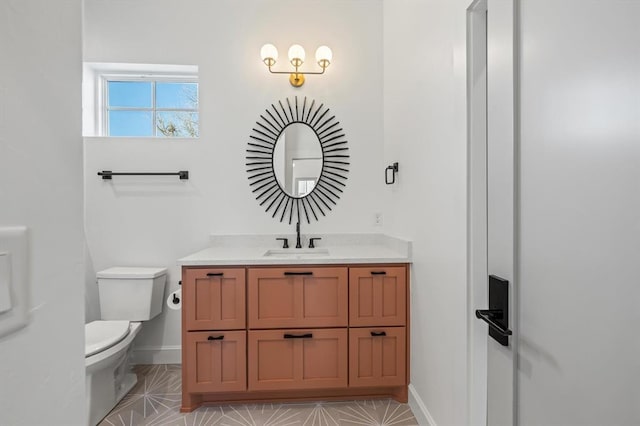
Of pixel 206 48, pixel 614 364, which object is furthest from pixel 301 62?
pixel 614 364

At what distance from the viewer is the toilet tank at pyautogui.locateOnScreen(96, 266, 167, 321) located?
2.21 metres

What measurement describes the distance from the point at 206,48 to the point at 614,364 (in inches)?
112

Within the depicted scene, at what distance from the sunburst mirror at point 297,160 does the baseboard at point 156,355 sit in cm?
134

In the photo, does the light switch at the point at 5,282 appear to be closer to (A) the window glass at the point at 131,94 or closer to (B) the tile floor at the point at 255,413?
(B) the tile floor at the point at 255,413

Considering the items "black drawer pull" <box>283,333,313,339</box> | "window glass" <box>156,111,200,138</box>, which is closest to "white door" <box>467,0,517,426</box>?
"black drawer pull" <box>283,333,313,339</box>

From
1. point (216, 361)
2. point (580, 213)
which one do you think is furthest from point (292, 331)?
point (580, 213)

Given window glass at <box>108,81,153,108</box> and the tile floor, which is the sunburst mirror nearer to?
window glass at <box>108,81,153,108</box>

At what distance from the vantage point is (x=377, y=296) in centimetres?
194

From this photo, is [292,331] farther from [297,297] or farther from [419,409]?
[419,409]

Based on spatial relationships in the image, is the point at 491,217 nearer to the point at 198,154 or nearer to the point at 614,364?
the point at 614,364

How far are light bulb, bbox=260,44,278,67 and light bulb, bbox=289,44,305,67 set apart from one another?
0.12 meters

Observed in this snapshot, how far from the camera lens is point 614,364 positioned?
0.51 metres

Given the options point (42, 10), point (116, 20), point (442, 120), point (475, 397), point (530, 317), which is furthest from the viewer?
point (116, 20)

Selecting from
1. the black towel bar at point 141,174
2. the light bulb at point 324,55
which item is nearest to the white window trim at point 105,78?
the black towel bar at point 141,174
